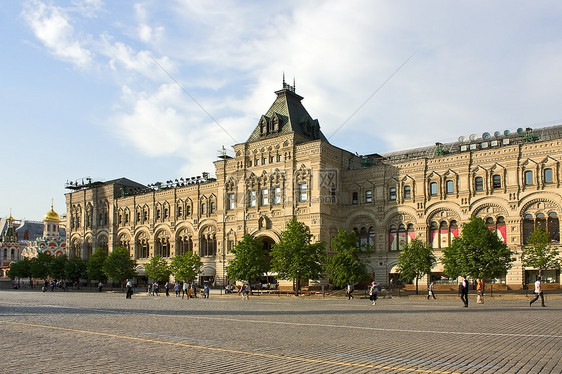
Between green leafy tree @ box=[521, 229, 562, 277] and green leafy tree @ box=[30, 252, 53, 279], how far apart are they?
76.7m

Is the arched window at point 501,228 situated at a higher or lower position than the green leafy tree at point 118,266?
higher

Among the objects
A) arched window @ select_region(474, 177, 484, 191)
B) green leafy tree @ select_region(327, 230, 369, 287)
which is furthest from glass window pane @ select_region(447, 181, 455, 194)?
green leafy tree @ select_region(327, 230, 369, 287)

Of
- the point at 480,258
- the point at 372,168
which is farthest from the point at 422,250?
the point at 372,168

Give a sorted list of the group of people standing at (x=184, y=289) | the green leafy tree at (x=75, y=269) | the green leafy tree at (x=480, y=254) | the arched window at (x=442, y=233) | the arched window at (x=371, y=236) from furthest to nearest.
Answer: the green leafy tree at (x=75, y=269) → the arched window at (x=371, y=236) → the arched window at (x=442, y=233) → the group of people standing at (x=184, y=289) → the green leafy tree at (x=480, y=254)

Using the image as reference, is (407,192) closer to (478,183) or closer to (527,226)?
(478,183)

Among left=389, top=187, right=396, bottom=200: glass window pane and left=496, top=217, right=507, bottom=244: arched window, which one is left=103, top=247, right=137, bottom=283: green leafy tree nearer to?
left=389, top=187, right=396, bottom=200: glass window pane

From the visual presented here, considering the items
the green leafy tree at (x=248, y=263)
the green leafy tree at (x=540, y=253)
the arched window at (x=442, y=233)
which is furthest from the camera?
the green leafy tree at (x=248, y=263)

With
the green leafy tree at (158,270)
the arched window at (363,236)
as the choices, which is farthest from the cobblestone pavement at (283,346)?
the green leafy tree at (158,270)

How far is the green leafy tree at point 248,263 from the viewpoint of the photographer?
199 feet

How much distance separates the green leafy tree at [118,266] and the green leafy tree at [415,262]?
4120 centimetres

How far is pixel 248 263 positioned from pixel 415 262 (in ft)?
57.8

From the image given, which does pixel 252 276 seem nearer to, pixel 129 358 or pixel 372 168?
pixel 372 168

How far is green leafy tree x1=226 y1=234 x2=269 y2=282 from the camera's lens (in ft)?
199

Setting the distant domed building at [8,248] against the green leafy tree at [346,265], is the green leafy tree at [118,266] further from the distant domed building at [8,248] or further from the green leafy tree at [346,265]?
the distant domed building at [8,248]
